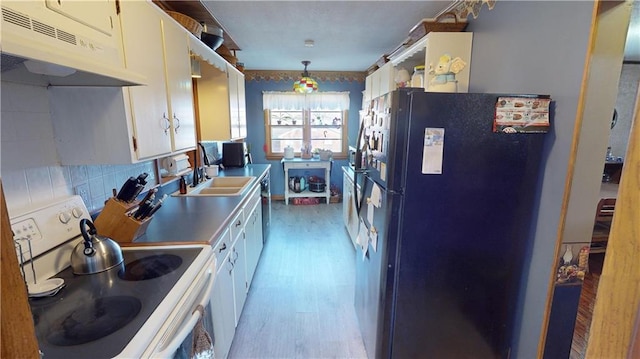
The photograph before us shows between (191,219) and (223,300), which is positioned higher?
(191,219)

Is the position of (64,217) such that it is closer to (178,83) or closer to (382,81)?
(178,83)

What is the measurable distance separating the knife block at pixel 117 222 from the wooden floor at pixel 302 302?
41.3 inches

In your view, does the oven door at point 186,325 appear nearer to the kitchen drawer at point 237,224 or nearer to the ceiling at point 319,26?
the kitchen drawer at point 237,224

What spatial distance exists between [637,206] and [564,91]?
1154 mm

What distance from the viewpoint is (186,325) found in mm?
943

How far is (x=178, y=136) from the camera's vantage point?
1.77 m

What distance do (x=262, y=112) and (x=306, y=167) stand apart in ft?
4.28

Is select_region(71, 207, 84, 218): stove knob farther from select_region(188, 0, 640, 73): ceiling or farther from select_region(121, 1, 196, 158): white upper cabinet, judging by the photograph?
select_region(188, 0, 640, 73): ceiling

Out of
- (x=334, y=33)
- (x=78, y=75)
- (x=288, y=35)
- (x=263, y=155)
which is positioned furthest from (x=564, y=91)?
(x=263, y=155)

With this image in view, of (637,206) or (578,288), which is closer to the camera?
(637,206)

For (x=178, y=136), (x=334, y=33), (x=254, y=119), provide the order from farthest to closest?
(x=254, y=119)
(x=334, y=33)
(x=178, y=136)

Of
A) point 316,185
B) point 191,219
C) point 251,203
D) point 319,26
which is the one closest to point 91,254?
point 191,219

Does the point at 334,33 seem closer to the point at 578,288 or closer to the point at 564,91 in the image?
the point at 564,91

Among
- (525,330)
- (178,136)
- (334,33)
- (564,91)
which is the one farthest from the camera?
(334,33)
